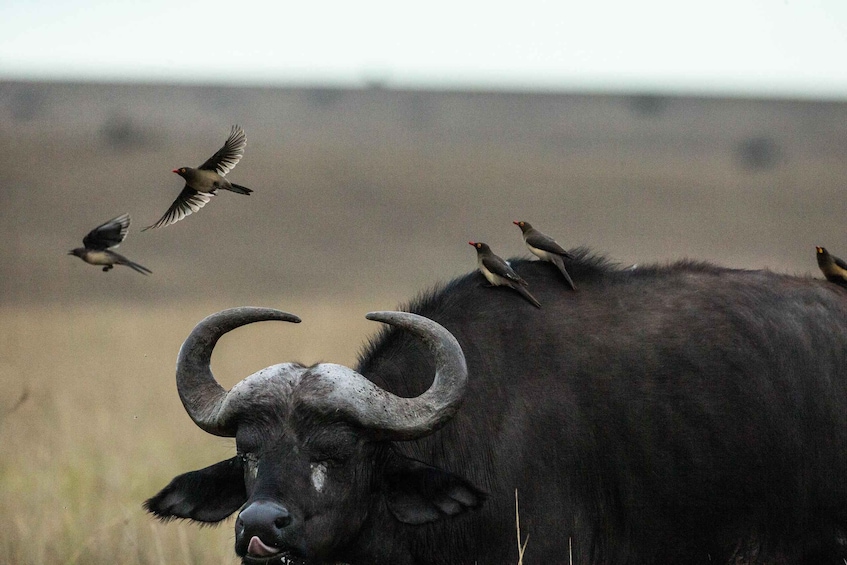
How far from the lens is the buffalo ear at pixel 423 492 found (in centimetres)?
563

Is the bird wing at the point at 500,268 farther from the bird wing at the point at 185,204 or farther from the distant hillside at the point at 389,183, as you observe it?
the distant hillside at the point at 389,183

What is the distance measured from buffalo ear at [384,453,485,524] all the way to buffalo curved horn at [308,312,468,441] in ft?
0.73

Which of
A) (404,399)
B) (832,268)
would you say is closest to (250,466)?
(404,399)

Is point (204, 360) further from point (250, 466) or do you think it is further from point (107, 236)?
point (107, 236)

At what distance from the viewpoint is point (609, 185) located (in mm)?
50281

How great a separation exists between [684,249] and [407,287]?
31.0ft

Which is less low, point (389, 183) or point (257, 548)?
point (389, 183)

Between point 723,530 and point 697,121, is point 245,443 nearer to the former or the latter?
point 723,530

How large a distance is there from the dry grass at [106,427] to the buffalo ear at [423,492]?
141 centimetres

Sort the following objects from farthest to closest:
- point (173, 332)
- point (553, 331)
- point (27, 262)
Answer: point (27, 262), point (173, 332), point (553, 331)

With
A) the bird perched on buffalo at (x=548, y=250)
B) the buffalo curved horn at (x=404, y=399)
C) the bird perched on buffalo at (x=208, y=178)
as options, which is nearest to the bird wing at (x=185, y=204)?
the bird perched on buffalo at (x=208, y=178)

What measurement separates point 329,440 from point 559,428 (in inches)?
50.2

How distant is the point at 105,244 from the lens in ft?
19.8

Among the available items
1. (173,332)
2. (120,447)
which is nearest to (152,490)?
(120,447)
